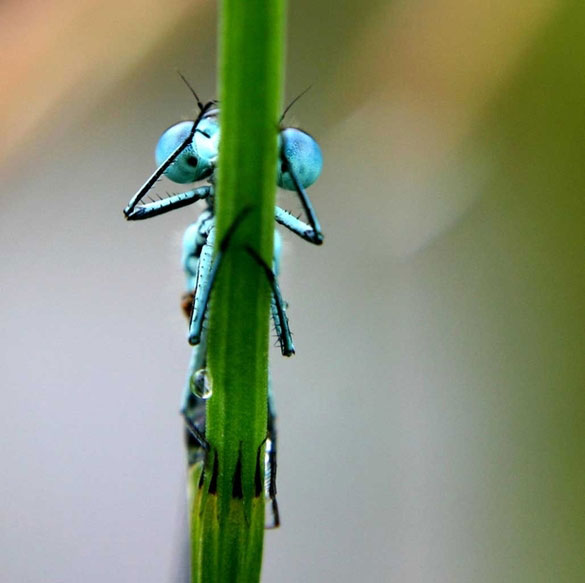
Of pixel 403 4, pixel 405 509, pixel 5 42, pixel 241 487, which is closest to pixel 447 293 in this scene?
pixel 405 509

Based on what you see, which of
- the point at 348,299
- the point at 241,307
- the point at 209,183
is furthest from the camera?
the point at 348,299

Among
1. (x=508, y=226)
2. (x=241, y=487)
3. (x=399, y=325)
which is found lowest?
(x=241, y=487)

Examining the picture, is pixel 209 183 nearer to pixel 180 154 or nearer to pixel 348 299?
pixel 180 154

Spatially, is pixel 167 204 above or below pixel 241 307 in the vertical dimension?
above

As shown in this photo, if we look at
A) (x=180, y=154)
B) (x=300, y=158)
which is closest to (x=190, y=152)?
(x=180, y=154)

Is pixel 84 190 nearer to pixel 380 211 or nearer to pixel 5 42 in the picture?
pixel 5 42

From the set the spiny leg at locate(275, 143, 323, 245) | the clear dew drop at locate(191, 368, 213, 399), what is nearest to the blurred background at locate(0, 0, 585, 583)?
the spiny leg at locate(275, 143, 323, 245)

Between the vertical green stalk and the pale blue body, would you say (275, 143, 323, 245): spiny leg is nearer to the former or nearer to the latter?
the pale blue body
